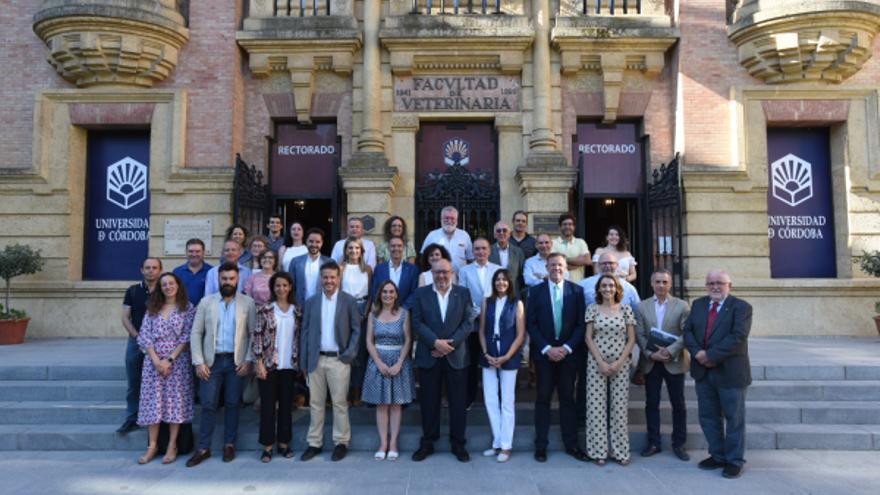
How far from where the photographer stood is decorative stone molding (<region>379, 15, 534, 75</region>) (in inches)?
446

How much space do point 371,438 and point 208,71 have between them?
8.35 metres

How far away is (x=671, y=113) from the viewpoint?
38.0 ft

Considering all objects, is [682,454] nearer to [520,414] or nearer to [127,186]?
[520,414]

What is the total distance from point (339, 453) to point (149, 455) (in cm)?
196

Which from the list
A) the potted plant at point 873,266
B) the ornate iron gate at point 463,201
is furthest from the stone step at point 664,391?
the ornate iron gate at point 463,201

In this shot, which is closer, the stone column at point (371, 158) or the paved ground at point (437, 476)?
the paved ground at point (437, 476)

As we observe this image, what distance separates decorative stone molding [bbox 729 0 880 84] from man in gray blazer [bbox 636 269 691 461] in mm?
7124

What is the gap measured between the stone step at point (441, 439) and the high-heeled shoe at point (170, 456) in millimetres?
483

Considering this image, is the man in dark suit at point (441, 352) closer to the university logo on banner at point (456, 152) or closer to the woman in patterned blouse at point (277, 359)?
the woman in patterned blouse at point (277, 359)

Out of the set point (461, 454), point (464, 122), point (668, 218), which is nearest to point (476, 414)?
point (461, 454)

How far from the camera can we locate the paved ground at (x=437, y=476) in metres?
5.23

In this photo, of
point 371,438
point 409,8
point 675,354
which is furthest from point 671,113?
point 371,438

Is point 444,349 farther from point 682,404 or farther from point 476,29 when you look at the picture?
point 476,29

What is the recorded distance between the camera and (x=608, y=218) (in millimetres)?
12820
